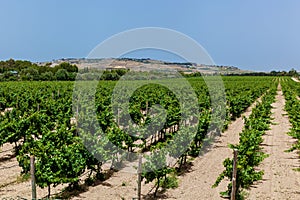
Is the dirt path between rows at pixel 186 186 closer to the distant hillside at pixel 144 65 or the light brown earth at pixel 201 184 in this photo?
the light brown earth at pixel 201 184

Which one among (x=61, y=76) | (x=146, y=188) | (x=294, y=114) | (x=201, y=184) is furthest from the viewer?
(x=61, y=76)

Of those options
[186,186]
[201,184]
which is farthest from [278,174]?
[186,186]

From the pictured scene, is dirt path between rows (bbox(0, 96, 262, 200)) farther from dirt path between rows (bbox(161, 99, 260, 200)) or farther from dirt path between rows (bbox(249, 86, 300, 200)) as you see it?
dirt path between rows (bbox(249, 86, 300, 200))

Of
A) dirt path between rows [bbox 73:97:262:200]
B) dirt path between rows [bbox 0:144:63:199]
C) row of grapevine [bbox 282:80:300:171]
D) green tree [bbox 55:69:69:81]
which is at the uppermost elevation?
green tree [bbox 55:69:69:81]

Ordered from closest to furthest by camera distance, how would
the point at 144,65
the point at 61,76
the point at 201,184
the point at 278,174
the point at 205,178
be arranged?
the point at 201,184 → the point at 205,178 → the point at 278,174 → the point at 144,65 → the point at 61,76

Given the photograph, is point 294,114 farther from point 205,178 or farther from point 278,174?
point 205,178

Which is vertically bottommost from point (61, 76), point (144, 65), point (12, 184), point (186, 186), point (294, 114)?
point (186, 186)

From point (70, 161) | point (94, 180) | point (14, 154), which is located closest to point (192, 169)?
point (94, 180)

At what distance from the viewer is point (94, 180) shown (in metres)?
10.9

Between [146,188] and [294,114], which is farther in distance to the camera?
[294,114]

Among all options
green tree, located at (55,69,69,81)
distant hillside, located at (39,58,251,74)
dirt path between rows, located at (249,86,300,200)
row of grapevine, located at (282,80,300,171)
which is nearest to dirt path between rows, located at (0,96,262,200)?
dirt path between rows, located at (249,86,300,200)

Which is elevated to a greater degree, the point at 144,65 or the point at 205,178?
the point at 144,65

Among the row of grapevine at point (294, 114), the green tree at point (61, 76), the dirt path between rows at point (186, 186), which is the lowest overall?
the dirt path between rows at point (186, 186)

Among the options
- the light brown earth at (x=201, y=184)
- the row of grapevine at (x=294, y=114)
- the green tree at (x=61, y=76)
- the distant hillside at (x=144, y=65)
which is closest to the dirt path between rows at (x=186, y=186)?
the light brown earth at (x=201, y=184)
